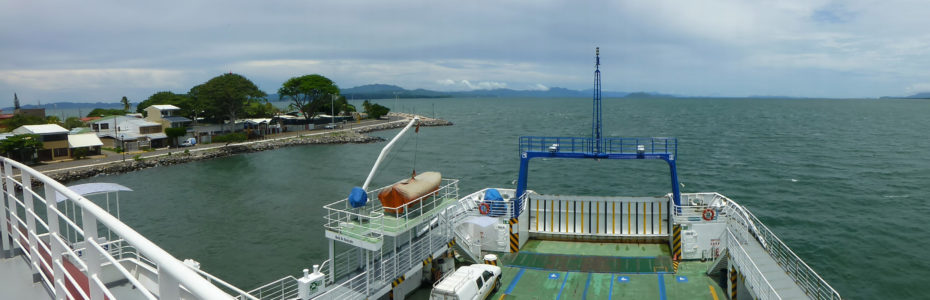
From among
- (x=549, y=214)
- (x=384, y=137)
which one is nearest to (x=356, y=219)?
(x=549, y=214)

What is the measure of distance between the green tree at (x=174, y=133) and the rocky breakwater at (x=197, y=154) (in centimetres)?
511

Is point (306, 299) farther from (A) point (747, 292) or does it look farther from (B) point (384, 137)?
(B) point (384, 137)

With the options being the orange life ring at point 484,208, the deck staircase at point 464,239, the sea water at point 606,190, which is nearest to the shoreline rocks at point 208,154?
the sea water at point 606,190

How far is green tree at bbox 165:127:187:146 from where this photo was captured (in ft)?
239

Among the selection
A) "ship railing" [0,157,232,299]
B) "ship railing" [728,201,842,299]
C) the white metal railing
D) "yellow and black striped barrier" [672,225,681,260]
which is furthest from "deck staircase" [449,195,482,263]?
"ship railing" [0,157,232,299]

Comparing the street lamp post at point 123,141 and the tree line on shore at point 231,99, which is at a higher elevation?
the tree line on shore at point 231,99

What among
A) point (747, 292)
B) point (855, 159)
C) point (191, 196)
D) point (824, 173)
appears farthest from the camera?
point (855, 159)

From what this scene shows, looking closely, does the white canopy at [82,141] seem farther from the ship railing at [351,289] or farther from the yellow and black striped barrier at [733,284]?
the yellow and black striped barrier at [733,284]

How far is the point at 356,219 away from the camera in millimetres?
17062

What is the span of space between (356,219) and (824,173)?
49375 millimetres

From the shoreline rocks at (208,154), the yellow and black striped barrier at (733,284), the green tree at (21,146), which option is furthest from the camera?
the shoreline rocks at (208,154)

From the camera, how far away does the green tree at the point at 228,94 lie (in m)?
81.3

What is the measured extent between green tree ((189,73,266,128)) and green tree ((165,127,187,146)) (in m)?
8.20

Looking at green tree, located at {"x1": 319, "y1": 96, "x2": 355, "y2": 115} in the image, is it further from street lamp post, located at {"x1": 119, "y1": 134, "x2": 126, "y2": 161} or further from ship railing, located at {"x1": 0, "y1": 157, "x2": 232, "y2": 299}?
ship railing, located at {"x1": 0, "y1": 157, "x2": 232, "y2": 299}
